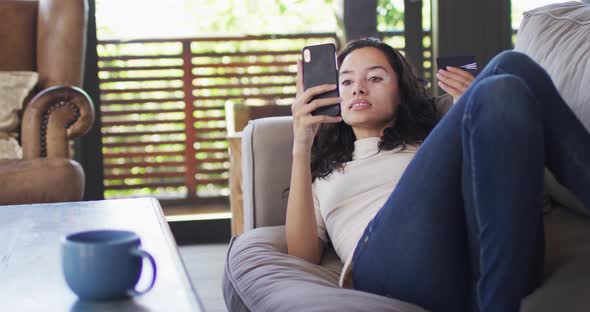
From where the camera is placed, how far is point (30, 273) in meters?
0.97

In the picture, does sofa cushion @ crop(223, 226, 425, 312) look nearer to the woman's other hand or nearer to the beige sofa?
the beige sofa

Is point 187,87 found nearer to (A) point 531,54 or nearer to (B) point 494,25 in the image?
(B) point 494,25

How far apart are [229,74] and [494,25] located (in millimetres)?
1541

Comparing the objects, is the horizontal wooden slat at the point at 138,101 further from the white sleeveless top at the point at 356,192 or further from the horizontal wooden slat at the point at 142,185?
the white sleeveless top at the point at 356,192

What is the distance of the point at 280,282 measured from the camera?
1281mm

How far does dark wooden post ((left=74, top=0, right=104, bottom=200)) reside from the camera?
3258 millimetres

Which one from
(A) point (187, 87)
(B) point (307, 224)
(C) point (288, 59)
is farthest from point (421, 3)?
(B) point (307, 224)

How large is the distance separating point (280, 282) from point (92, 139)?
220cm

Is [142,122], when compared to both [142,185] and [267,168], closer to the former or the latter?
[142,185]

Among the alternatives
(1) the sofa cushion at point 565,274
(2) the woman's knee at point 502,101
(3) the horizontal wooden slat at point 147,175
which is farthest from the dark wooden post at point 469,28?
(2) the woman's knee at point 502,101

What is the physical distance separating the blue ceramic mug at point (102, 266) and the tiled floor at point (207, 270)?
Answer: 4.72 feet

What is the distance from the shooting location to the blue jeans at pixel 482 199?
1.06m

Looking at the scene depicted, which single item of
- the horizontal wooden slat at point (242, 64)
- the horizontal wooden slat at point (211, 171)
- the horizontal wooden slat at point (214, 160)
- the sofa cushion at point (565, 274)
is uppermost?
the horizontal wooden slat at point (242, 64)

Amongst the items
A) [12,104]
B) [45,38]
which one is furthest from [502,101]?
[45,38]
